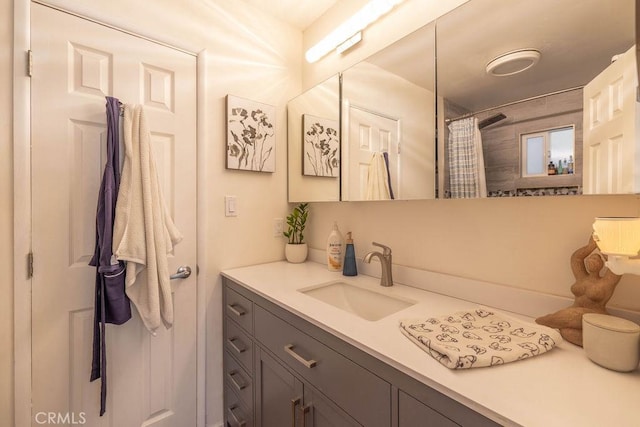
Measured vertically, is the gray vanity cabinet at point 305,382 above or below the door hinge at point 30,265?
below

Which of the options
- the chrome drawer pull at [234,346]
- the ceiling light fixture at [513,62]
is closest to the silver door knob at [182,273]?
the chrome drawer pull at [234,346]

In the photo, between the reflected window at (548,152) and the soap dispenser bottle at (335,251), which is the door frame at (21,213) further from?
the reflected window at (548,152)

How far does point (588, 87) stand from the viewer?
A: 2.63ft

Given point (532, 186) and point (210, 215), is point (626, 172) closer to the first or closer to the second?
point (532, 186)

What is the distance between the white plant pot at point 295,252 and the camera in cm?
186

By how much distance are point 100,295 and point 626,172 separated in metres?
1.86

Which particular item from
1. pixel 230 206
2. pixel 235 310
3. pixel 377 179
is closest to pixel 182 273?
pixel 235 310

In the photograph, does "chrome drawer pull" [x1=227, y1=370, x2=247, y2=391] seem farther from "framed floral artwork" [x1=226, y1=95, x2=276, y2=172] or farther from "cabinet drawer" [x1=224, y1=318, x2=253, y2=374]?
"framed floral artwork" [x1=226, y1=95, x2=276, y2=172]

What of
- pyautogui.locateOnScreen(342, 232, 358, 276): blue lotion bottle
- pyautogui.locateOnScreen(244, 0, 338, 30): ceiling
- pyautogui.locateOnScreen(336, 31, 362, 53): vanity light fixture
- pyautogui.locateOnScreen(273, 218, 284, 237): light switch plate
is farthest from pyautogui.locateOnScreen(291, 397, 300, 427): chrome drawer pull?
pyautogui.locateOnScreen(244, 0, 338, 30): ceiling

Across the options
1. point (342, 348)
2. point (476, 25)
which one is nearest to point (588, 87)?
point (476, 25)

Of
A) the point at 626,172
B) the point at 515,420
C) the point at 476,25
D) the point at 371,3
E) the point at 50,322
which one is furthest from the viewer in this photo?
the point at 371,3

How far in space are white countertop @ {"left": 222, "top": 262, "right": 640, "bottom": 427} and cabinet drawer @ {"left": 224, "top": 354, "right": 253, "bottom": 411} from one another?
70 centimetres

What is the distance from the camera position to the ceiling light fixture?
89 cm

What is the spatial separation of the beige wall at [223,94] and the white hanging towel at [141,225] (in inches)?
11.5
